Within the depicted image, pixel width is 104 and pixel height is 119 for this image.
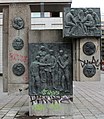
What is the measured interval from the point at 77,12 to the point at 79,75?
2255 millimetres

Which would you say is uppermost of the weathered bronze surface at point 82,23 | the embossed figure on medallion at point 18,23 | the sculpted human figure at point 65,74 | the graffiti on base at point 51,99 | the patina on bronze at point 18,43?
the embossed figure on medallion at point 18,23

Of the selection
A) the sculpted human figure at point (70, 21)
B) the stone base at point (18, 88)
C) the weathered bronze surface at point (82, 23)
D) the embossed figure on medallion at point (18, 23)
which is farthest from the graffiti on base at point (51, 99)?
the embossed figure on medallion at point (18, 23)

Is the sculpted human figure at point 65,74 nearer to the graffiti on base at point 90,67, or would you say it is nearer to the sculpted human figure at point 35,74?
the sculpted human figure at point 35,74

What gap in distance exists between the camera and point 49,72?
10469mm

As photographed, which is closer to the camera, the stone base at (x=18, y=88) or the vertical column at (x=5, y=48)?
the stone base at (x=18, y=88)

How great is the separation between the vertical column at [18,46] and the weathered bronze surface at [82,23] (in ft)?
15.5

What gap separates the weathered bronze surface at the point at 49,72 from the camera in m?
10.5

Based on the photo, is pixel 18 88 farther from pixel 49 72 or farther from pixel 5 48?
pixel 49 72

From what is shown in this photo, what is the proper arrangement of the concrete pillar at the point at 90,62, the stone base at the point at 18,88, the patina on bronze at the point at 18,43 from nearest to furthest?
the concrete pillar at the point at 90,62 < the patina on bronze at the point at 18,43 < the stone base at the point at 18,88

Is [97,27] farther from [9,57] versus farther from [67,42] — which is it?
[9,57]

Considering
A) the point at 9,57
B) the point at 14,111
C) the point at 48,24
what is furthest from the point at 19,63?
the point at 48,24

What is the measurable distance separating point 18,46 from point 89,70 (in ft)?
15.8

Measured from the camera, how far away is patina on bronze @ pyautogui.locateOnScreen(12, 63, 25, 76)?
14.7m

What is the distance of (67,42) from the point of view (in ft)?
Result: 34.9
